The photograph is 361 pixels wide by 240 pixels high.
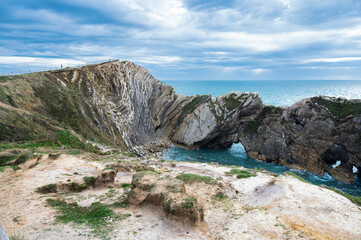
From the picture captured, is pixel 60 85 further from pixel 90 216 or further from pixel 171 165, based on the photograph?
pixel 90 216

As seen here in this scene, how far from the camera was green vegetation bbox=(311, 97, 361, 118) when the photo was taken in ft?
164

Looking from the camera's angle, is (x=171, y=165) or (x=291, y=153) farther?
(x=291, y=153)

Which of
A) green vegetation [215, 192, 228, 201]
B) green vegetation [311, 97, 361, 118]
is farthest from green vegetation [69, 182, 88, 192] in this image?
green vegetation [311, 97, 361, 118]

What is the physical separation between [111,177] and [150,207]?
7501 mm

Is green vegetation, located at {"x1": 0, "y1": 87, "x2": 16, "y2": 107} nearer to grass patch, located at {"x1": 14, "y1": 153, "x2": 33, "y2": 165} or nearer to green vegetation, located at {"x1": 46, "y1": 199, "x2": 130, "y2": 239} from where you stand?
grass patch, located at {"x1": 14, "y1": 153, "x2": 33, "y2": 165}

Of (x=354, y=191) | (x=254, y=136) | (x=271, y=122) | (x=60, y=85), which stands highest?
(x=60, y=85)

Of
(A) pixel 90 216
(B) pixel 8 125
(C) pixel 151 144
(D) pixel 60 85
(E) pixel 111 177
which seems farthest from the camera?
(C) pixel 151 144

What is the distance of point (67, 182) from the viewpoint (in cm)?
2123

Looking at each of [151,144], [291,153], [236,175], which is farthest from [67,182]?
[291,153]

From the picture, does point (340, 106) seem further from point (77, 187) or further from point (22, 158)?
point (22, 158)

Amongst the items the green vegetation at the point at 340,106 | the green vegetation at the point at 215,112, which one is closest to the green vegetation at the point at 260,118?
the green vegetation at the point at 215,112

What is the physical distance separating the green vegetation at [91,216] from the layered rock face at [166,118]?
20.2 meters

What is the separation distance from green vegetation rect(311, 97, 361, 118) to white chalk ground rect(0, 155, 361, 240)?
131ft

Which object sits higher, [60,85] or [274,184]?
[60,85]
